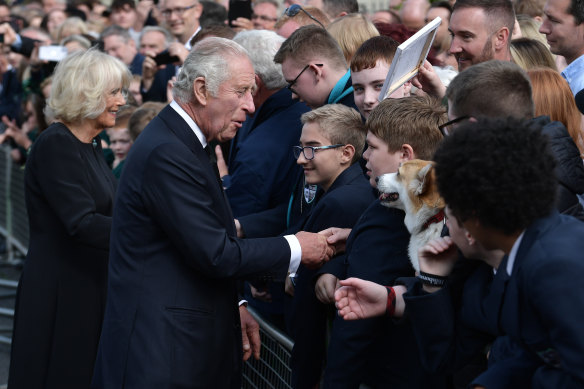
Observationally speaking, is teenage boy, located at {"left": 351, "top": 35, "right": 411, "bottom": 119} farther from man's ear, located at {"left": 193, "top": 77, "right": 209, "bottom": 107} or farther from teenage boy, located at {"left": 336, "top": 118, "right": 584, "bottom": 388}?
teenage boy, located at {"left": 336, "top": 118, "right": 584, "bottom": 388}

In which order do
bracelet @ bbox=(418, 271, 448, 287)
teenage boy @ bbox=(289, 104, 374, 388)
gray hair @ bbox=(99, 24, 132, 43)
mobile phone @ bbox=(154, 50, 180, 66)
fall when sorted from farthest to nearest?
gray hair @ bbox=(99, 24, 132, 43) < mobile phone @ bbox=(154, 50, 180, 66) < teenage boy @ bbox=(289, 104, 374, 388) < bracelet @ bbox=(418, 271, 448, 287)

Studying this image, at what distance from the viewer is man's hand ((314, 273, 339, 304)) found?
10.3ft

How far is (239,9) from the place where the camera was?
7.69 m

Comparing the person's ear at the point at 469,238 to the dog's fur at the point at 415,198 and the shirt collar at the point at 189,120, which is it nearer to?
the dog's fur at the point at 415,198

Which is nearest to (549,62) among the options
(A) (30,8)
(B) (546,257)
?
(B) (546,257)

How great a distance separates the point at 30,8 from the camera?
15.5 meters

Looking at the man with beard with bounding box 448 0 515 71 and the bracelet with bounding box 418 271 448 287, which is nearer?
the bracelet with bounding box 418 271 448 287

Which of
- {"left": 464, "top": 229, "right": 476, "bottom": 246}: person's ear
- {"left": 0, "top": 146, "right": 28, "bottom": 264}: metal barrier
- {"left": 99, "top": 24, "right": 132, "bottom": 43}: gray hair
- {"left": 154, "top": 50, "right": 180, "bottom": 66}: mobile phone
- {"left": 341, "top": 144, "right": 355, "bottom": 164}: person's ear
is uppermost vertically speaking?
{"left": 464, "top": 229, "right": 476, "bottom": 246}: person's ear

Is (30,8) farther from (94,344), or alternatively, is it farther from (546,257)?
(546,257)

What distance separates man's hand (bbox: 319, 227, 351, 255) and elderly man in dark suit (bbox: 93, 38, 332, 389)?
0.05m

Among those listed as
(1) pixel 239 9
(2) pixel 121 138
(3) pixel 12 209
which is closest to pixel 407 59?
(2) pixel 121 138

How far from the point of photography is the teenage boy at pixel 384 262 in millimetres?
2836

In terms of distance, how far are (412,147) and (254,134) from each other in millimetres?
1600

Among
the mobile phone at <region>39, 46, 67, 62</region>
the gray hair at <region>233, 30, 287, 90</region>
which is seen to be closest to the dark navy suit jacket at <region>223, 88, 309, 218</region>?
the gray hair at <region>233, 30, 287, 90</region>
